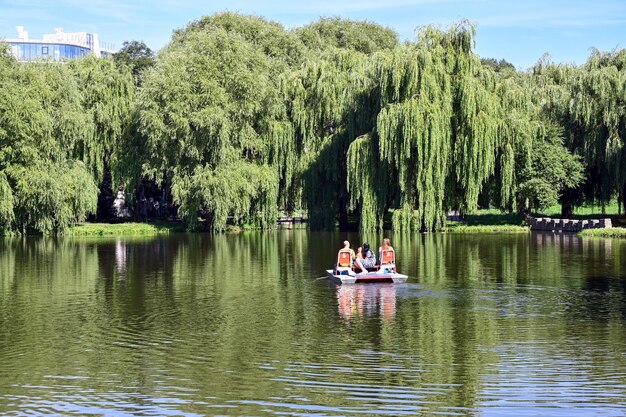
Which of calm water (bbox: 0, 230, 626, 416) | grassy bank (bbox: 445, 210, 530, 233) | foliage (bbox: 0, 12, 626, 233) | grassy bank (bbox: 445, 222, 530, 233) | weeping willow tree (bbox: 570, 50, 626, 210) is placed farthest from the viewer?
grassy bank (bbox: 445, 210, 530, 233)

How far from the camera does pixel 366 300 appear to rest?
Answer: 24.5 meters

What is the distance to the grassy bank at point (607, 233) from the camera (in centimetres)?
4845

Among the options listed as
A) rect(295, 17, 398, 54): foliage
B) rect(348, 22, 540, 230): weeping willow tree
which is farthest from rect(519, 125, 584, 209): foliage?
rect(295, 17, 398, 54): foliage

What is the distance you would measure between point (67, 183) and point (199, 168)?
737 centimetres

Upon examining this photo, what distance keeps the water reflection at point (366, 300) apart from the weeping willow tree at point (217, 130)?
27230 millimetres

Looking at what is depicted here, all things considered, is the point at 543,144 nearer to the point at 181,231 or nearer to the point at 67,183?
the point at 181,231

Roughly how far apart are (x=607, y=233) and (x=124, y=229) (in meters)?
28.1

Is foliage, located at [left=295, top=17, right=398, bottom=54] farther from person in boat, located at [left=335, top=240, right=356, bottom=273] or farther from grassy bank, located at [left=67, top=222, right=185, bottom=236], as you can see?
person in boat, located at [left=335, top=240, right=356, bottom=273]

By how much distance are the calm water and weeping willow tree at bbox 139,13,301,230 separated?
1965cm

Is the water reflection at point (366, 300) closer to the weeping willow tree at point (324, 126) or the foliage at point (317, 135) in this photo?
the foliage at point (317, 135)

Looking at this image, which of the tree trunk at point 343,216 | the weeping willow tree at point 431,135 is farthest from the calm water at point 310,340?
the tree trunk at point 343,216

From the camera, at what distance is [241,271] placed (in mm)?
32406

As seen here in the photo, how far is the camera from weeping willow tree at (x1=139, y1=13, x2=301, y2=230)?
54.0 metres

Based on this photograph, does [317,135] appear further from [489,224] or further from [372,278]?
[372,278]
